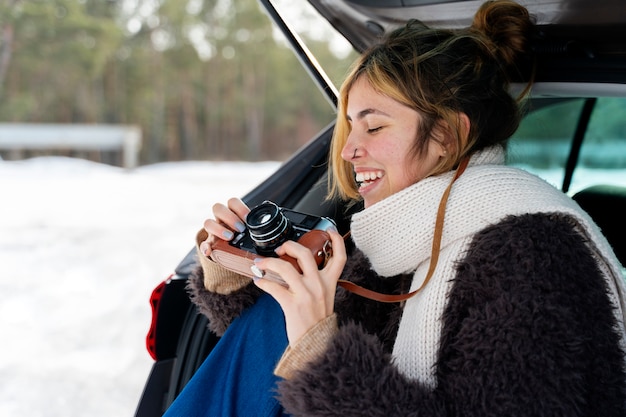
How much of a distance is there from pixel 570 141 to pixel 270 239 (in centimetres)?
159

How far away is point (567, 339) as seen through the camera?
0.88 m

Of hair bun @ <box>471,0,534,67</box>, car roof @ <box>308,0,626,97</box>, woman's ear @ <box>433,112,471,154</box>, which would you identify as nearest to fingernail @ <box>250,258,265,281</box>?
woman's ear @ <box>433,112,471,154</box>

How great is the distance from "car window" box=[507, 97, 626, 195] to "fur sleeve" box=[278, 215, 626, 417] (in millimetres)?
1110

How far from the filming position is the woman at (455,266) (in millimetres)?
888

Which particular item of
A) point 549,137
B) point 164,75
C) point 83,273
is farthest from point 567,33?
point 164,75

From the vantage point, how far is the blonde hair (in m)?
1.17

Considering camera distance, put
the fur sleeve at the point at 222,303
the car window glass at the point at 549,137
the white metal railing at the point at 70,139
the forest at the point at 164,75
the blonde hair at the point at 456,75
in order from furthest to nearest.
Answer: the forest at the point at 164,75 → the white metal railing at the point at 70,139 → the car window glass at the point at 549,137 → the fur sleeve at the point at 222,303 → the blonde hair at the point at 456,75

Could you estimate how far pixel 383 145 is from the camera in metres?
1.20

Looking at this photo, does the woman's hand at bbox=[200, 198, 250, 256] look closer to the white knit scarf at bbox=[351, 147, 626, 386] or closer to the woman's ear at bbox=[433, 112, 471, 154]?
the white knit scarf at bbox=[351, 147, 626, 386]

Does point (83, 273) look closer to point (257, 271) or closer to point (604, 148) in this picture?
point (604, 148)

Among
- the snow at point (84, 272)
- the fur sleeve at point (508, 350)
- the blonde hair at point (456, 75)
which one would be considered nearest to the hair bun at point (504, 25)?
the blonde hair at point (456, 75)

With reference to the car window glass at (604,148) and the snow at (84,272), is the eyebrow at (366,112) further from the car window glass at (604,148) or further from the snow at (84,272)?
the snow at (84,272)

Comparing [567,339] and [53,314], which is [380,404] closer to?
[567,339]

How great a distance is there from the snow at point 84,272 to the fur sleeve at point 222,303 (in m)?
1.34
